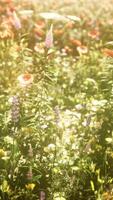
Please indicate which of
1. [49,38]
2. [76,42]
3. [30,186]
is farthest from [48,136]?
[76,42]

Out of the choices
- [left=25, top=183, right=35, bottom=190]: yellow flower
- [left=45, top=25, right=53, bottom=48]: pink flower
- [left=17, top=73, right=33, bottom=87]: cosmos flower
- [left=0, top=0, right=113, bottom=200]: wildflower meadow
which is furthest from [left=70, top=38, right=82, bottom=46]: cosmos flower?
[left=25, top=183, right=35, bottom=190]: yellow flower

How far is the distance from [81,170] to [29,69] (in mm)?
1961

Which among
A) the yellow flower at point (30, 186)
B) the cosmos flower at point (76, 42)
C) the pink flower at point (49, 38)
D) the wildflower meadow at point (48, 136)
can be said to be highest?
the cosmos flower at point (76, 42)

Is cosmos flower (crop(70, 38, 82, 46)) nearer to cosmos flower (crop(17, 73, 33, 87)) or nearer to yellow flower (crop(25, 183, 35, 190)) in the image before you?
cosmos flower (crop(17, 73, 33, 87))

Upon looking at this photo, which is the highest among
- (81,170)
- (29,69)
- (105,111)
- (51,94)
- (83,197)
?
(29,69)

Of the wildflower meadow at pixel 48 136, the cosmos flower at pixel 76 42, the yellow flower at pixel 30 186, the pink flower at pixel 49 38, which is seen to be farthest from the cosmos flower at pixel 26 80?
the cosmos flower at pixel 76 42

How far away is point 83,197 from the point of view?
3.89 meters

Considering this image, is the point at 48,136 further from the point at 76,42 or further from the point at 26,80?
the point at 76,42

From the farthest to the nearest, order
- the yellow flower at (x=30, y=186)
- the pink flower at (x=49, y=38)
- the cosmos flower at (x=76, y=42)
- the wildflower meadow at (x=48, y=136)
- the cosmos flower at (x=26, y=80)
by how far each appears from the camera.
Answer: the cosmos flower at (x=76, y=42), the cosmos flower at (x=26, y=80), the wildflower meadow at (x=48, y=136), the yellow flower at (x=30, y=186), the pink flower at (x=49, y=38)

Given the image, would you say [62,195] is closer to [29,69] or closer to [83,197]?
[83,197]

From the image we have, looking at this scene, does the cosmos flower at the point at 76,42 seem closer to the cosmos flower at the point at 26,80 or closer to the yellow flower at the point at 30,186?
the cosmos flower at the point at 26,80

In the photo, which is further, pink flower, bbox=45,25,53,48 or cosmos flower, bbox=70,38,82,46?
cosmos flower, bbox=70,38,82,46

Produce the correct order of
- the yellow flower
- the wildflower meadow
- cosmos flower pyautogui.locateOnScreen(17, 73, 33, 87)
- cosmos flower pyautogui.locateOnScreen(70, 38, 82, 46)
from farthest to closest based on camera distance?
1. cosmos flower pyautogui.locateOnScreen(70, 38, 82, 46)
2. cosmos flower pyautogui.locateOnScreen(17, 73, 33, 87)
3. the wildflower meadow
4. the yellow flower

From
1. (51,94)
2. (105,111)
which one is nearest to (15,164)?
(105,111)
